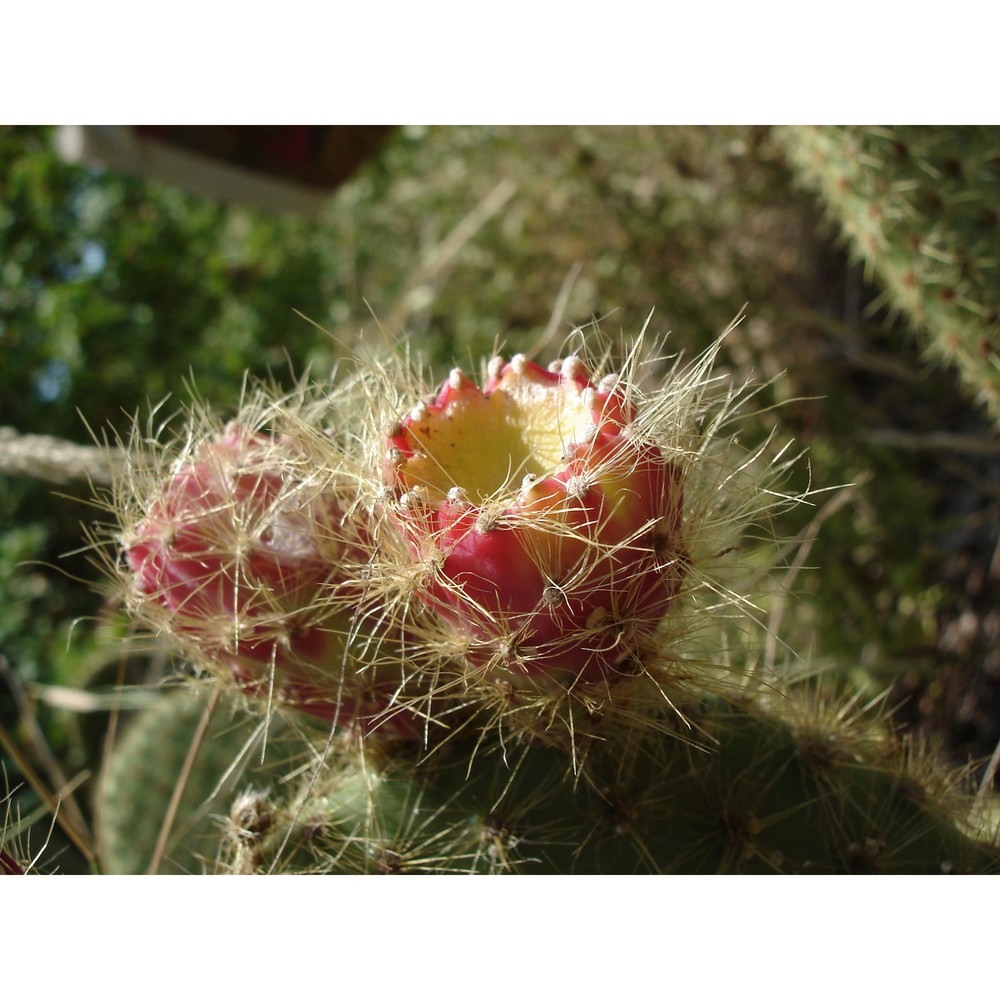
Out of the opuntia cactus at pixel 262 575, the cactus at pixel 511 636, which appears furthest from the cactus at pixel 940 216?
the opuntia cactus at pixel 262 575

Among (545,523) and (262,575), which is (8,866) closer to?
(262,575)

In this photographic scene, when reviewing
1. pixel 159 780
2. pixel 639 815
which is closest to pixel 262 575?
A: pixel 639 815

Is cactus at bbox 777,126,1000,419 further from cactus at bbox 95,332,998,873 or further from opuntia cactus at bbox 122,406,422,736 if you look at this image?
opuntia cactus at bbox 122,406,422,736

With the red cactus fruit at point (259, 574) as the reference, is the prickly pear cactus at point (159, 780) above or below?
below

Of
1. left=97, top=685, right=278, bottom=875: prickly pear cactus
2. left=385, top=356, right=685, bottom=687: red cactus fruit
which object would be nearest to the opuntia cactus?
left=385, top=356, right=685, bottom=687: red cactus fruit

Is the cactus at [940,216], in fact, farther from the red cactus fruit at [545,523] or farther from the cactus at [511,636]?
the red cactus fruit at [545,523]

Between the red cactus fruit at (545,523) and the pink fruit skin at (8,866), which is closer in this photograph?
the red cactus fruit at (545,523)

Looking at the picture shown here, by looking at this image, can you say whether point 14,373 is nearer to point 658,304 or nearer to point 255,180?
point 255,180

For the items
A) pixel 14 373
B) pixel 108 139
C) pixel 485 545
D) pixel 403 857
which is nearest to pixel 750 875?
pixel 403 857
